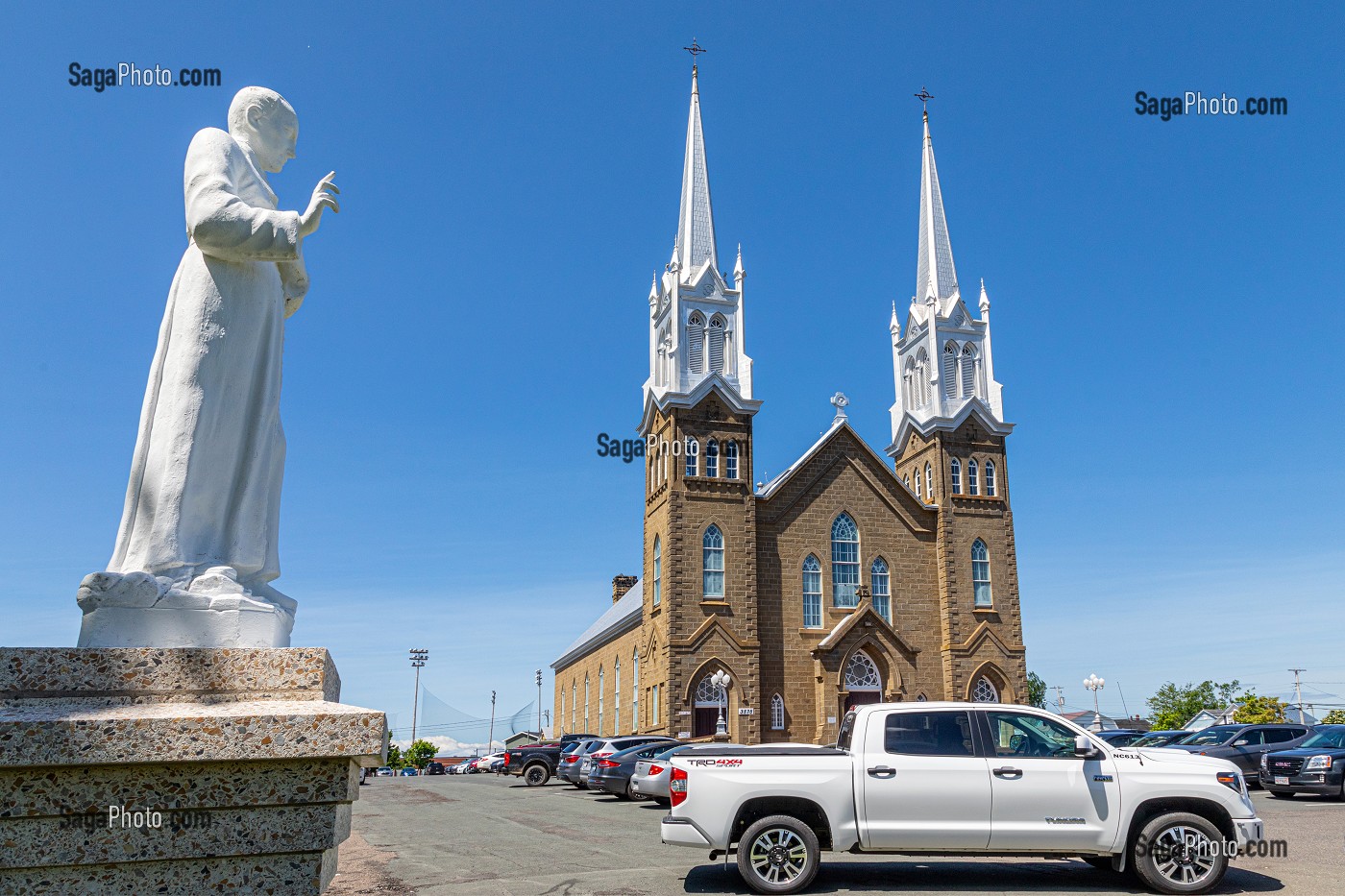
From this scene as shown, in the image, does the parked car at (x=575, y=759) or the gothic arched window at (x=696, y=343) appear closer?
the parked car at (x=575, y=759)

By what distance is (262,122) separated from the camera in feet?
15.6

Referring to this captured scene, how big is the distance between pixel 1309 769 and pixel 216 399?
2116cm

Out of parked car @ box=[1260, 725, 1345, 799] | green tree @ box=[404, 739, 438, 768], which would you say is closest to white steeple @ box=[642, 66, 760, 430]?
parked car @ box=[1260, 725, 1345, 799]

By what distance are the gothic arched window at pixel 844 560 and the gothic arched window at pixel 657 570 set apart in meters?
6.69

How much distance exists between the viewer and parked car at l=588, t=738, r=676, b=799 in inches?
968

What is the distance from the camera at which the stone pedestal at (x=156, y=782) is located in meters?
3.23

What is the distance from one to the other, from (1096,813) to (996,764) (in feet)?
3.41

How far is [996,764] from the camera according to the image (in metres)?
10.3

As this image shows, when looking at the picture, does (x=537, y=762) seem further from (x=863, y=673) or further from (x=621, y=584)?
(x=621, y=584)

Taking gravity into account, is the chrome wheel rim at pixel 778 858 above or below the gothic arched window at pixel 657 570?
below

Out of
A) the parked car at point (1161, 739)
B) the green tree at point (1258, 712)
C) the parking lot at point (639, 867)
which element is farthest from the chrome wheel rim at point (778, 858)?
the green tree at point (1258, 712)

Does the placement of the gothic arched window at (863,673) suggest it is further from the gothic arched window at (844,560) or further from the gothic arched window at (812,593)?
the gothic arched window at (844,560)

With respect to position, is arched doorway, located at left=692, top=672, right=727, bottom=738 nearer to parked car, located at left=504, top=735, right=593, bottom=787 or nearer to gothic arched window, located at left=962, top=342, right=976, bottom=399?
parked car, located at left=504, top=735, right=593, bottom=787

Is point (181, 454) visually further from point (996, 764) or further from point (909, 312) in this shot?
point (909, 312)
